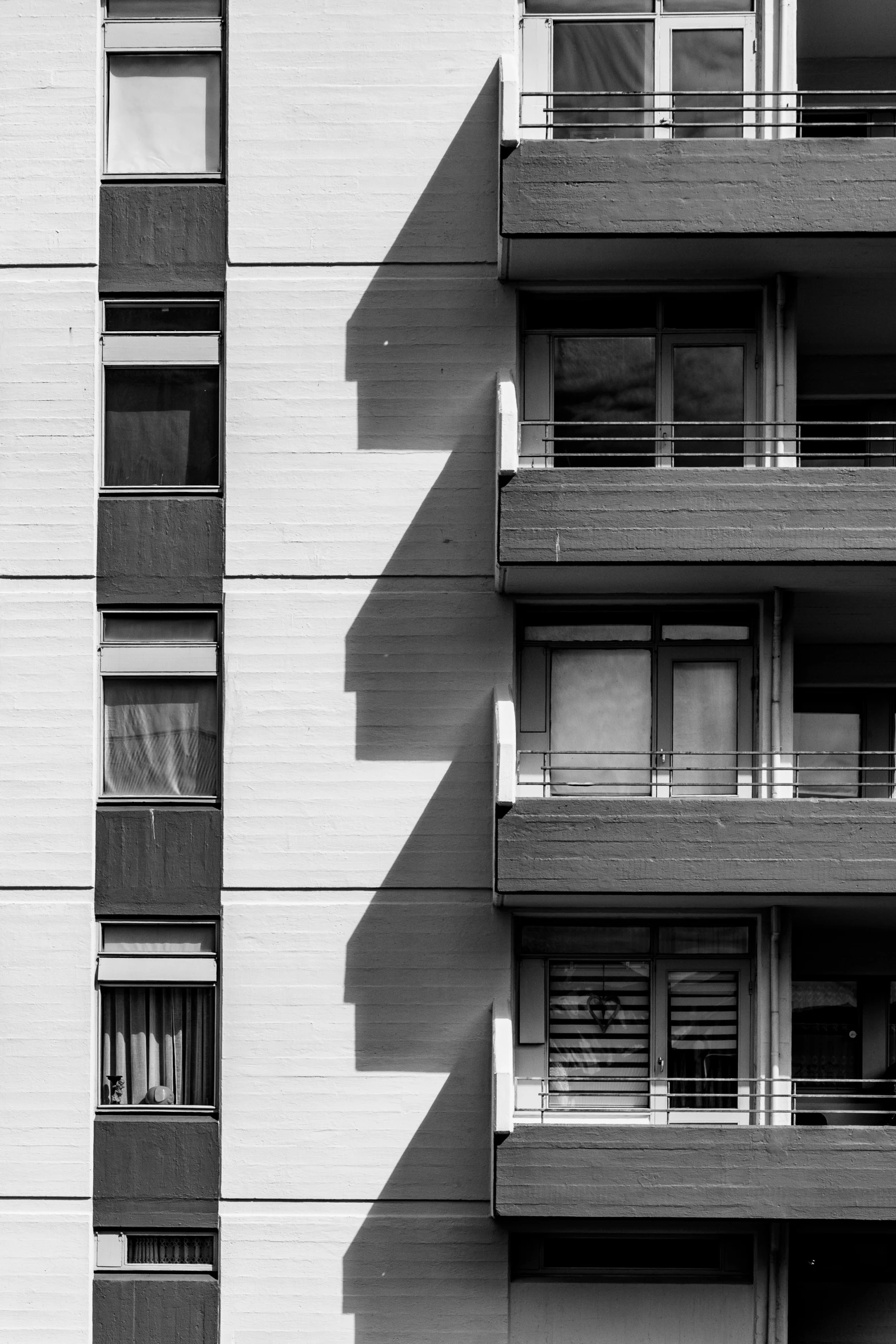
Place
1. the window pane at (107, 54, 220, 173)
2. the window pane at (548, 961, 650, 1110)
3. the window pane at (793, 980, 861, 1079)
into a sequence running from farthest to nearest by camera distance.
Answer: the window pane at (793, 980, 861, 1079), the window pane at (107, 54, 220, 173), the window pane at (548, 961, 650, 1110)

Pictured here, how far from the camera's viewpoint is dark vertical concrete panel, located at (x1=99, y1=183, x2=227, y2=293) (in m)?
13.4

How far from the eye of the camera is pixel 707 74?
13.7 m

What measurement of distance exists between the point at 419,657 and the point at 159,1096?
15.5 feet

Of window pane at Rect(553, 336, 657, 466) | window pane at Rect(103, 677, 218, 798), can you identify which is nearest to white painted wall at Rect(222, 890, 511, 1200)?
window pane at Rect(103, 677, 218, 798)

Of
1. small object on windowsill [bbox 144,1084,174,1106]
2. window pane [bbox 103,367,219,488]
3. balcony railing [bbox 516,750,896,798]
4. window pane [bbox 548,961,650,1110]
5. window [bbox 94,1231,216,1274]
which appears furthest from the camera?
window pane [bbox 103,367,219,488]

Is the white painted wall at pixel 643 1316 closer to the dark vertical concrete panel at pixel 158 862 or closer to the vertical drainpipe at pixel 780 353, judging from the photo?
the dark vertical concrete panel at pixel 158 862

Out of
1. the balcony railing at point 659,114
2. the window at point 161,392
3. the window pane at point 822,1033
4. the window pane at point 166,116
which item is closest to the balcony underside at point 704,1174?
the window pane at point 822,1033

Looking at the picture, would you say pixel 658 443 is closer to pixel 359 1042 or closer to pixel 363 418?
pixel 363 418

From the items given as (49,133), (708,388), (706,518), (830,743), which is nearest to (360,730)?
(706,518)

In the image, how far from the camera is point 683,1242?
42.4ft

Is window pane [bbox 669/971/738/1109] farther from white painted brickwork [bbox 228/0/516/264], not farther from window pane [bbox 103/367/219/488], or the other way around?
white painted brickwork [bbox 228/0/516/264]

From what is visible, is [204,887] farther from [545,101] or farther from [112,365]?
[545,101]

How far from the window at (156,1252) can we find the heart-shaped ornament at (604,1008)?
159 inches

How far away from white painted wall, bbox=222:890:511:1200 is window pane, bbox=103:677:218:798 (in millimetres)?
1199
